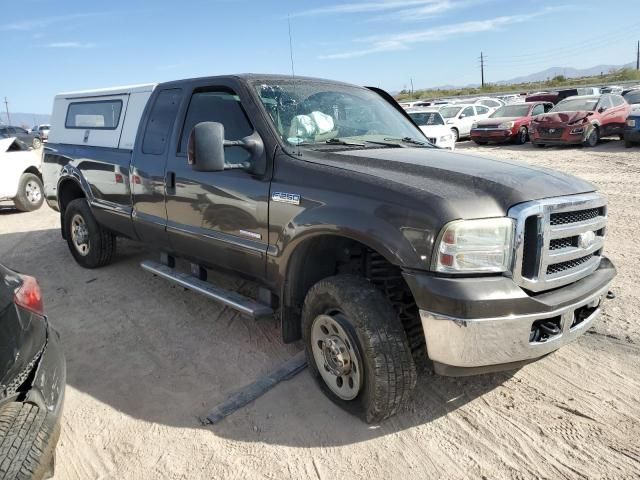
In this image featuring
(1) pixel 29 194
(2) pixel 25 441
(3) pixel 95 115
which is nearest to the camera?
(2) pixel 25 441

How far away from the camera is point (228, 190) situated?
3.53 metres

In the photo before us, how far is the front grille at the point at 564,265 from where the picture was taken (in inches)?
105

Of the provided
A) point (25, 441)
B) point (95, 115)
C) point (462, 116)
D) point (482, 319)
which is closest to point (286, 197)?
point (482, 319)

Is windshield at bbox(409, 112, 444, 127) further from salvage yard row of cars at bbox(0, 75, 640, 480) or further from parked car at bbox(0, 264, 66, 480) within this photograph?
parked car at bbox(0, 264, 66, 480)

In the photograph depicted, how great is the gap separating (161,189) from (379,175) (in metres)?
2.18

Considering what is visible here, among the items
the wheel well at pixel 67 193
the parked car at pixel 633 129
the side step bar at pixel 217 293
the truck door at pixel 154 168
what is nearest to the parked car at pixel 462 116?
the parked car at pixel 633 129

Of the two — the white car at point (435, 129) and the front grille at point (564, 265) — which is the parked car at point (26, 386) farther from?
the white car at point (435, 129)

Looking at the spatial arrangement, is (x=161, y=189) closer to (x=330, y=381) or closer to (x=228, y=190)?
(x=228, y=190)

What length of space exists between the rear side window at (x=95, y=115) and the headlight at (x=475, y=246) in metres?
3.93

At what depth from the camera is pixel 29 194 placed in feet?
32.7

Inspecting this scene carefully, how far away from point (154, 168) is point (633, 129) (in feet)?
48.3

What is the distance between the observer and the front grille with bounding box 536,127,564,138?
15.7m

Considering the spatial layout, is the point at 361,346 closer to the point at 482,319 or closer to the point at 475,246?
the point at 482,319

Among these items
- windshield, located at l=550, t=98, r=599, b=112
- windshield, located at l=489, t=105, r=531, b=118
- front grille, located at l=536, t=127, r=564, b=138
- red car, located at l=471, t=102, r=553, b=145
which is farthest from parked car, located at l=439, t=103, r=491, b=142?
front grille, located at l=536, t=127, r=564, b=138
